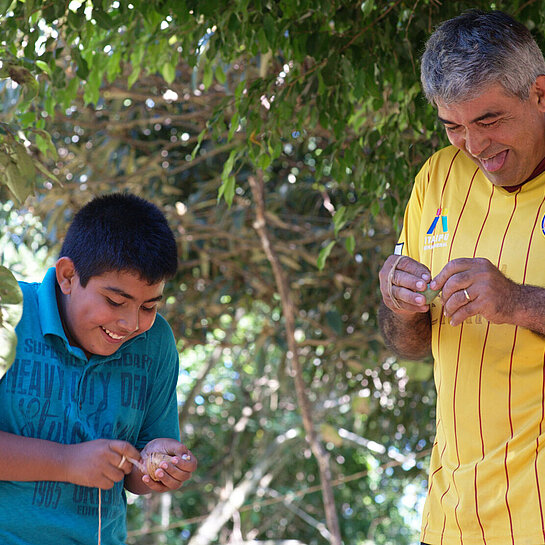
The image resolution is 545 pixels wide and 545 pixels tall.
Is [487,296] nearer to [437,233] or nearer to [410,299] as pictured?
[410,299]

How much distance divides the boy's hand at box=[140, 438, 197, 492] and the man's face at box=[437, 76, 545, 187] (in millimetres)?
950

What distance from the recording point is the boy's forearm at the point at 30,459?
1.76m

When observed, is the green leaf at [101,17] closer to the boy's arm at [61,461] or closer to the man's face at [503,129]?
the man's face at [503,129]

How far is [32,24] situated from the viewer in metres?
2.77

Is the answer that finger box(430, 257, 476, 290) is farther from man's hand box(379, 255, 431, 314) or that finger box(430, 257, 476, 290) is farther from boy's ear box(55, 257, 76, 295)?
boy's ear box(55, 257, 76, 295)

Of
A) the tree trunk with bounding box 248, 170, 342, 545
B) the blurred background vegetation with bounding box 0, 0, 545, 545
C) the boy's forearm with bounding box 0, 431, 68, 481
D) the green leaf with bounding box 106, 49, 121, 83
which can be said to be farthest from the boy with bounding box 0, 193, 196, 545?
the tree trunk with bounding box 248, 170, 342, 545

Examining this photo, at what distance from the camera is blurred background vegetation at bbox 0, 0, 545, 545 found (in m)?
2.75

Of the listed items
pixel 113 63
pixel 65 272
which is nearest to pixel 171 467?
pixel 65 272

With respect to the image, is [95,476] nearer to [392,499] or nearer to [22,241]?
[22,241]

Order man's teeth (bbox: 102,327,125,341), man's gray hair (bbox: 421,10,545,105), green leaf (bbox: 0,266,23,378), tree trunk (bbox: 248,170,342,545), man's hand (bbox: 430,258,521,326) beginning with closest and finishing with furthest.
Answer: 1. green leaf (bbox: 0,266,23,378)
2. man's hand (bbox: 430,258,521,326)
3. man's gray hair (bbox: 421,10,545,105)
4. man's teeth (bbox: 102,327,125,341)
5. tree trunk (bbox: 248,170,342,545)

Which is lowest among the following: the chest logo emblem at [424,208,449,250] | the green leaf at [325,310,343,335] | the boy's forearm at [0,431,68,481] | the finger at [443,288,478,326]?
the boy's forearm at [0,431,68,481]

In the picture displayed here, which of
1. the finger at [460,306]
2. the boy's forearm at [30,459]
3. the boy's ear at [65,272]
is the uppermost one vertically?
the boy's ear at [65,272]

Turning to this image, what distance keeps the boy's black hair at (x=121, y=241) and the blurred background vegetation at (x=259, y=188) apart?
7.0 inches

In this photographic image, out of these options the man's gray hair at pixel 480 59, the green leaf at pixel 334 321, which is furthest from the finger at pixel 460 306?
the green leaf at pixel 334 321
